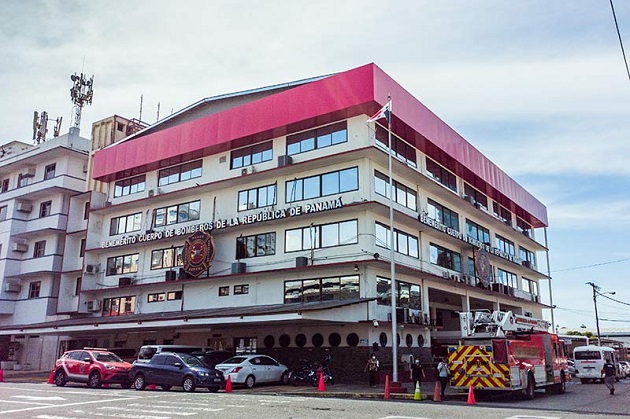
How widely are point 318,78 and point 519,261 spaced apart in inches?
1122

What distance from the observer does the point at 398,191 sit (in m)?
33.7

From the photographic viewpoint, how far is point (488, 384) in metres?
20.6

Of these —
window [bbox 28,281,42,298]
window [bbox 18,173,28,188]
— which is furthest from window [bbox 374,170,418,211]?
window [bbox 18,173,28,188]

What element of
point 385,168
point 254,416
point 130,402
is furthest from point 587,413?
point 385,168

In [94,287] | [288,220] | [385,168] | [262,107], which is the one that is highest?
[262,107]

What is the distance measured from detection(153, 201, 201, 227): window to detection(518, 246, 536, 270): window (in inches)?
1220

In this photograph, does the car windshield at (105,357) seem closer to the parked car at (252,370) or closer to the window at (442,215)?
the parked car at (252,370)

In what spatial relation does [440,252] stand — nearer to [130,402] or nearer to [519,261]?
[519,261]

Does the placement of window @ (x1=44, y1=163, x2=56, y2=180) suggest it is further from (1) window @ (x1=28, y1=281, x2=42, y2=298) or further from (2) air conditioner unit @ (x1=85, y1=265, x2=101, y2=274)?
(2) air conditioner unit @ (x1=85, y1=265, x2=101, y2=274)

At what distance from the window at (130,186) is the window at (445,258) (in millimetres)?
22081

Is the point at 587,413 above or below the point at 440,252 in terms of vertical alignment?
below

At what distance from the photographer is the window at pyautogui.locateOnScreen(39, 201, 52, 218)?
47.2m

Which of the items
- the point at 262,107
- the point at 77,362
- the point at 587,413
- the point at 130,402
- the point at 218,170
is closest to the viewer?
the point at 587,413

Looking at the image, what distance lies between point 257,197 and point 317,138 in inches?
225
